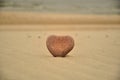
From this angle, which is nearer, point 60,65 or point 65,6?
Answer: point 60,65

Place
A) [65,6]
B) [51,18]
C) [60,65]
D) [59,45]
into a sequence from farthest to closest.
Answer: [65,6], [51,18], [59,45], [60,65]

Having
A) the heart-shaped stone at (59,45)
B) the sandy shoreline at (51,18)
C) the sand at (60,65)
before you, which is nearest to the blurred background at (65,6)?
the sandy shoreline at (51,18)

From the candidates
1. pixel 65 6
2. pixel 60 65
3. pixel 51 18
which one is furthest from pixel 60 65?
pixel 65 6

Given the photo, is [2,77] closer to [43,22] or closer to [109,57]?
[109,57]

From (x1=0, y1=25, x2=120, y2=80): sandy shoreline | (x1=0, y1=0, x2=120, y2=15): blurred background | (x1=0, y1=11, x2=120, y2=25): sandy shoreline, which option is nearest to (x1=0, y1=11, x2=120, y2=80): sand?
(x1=0, y1=25, x2=120, y2=80): sandy shoreline

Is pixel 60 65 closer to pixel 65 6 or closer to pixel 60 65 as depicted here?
pixel 60 65
